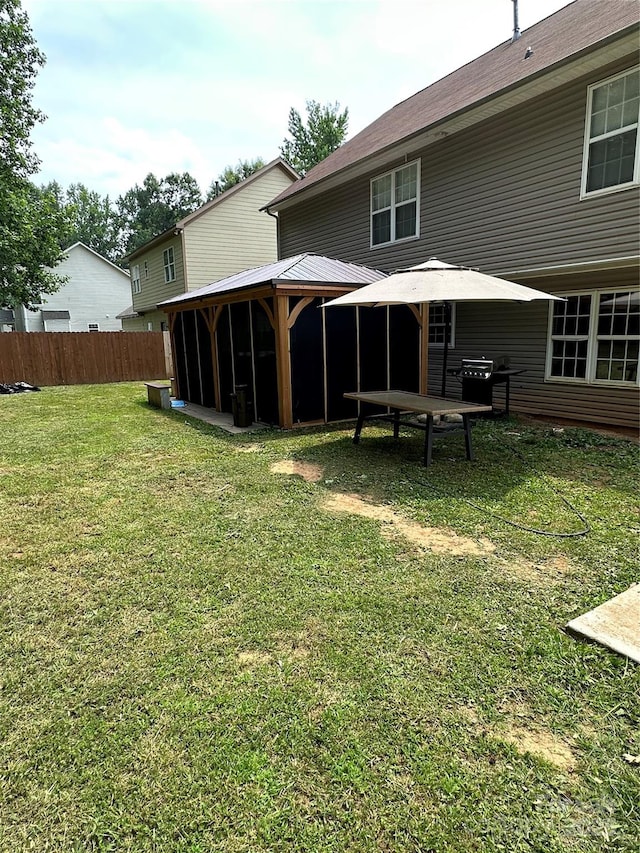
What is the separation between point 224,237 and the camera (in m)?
18.2

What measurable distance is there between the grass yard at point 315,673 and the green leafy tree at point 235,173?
4062 centimetres

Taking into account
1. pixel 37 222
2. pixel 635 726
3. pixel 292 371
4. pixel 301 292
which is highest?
pixel 37 222

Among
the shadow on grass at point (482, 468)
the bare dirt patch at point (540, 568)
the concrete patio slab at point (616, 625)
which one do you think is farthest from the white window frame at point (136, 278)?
the concrete patio slab at point (616, 625)

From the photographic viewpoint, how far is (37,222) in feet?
58.6

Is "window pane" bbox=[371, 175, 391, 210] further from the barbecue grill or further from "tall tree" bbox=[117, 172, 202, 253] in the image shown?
"tall tree" bbox=[117, 172, 202, 253]

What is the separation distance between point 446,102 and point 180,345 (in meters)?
7.95

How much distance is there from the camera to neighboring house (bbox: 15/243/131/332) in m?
29.5

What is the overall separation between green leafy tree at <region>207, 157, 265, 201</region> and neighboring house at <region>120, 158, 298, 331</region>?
911 inches

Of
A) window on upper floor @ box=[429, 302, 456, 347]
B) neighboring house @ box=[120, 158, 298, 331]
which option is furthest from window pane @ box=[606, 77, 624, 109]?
neighboring house @ box=[120, 158, 298, 331]

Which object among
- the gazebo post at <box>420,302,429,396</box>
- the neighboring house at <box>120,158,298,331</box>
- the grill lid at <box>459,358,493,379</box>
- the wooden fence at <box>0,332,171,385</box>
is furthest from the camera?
the neighboring house at <box>120,158,298,331</box>

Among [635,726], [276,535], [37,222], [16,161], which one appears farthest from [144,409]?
[16,161]

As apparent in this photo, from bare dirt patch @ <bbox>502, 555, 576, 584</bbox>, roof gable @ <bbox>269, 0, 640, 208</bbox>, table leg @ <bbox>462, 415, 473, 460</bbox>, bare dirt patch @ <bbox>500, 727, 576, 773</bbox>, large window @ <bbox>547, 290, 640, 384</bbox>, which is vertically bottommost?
bare dirt patch @ <bbox>500, 727, 576, 773</bbox>

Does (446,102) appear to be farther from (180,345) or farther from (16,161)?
(16,161)

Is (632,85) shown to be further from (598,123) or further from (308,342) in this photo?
(308,342)
